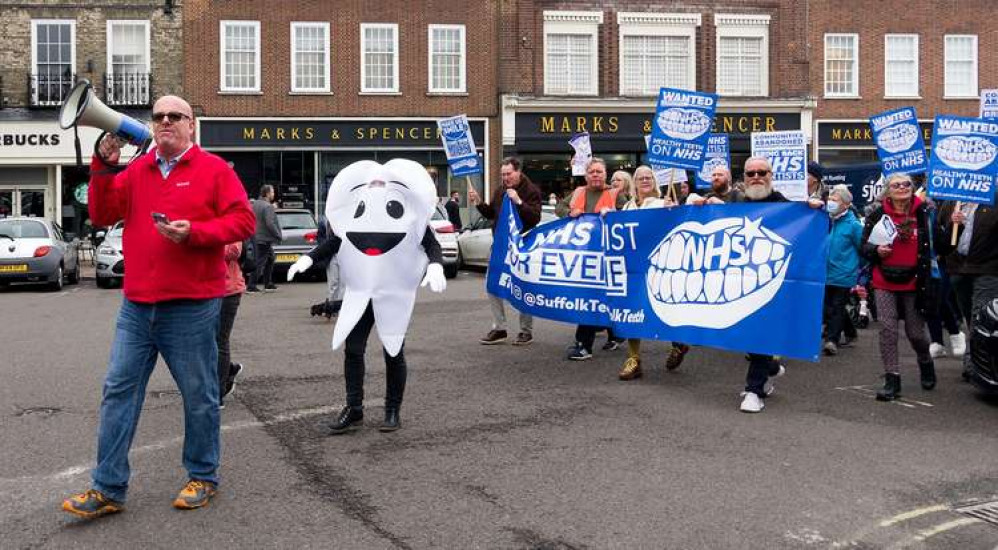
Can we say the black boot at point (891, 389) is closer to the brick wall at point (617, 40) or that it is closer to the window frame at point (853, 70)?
the brick wall at point (617, 40)

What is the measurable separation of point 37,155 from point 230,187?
2675 cm

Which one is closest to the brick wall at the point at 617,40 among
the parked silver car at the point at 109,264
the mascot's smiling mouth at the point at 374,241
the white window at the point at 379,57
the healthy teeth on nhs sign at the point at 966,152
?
the white window at the point at 379,57

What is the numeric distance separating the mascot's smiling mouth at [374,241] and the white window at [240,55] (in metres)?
24.0

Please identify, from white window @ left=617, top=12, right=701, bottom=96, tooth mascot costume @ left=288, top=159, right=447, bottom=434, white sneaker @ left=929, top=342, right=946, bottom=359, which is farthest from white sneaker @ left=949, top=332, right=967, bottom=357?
white window @ left=617, top=12, right=701, bottom=96

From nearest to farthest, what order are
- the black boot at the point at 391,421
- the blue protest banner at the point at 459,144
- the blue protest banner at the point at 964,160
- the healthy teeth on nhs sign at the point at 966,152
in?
1. the black boot at the point at 391,421
2. the blue protest banner at the point at 964,160
3. the healthy teeth on nhs sign at the point at 966,152
4. the blue protest banner at the point at 459,144

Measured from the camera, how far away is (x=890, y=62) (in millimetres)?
32031

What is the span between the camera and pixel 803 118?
3169 cm

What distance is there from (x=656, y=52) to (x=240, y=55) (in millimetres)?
12880

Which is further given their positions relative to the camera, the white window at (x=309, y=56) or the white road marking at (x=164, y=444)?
the white window at (x=309, y=56)

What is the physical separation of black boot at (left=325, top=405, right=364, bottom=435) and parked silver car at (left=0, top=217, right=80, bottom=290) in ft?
47.5

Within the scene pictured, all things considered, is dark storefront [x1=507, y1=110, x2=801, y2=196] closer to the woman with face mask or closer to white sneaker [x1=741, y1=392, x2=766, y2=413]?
the woman with face mask

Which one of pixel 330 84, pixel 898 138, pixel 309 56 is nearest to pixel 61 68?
pixel 309 56

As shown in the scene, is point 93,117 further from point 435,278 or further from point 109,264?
point 109,264

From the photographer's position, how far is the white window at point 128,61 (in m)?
28.7
